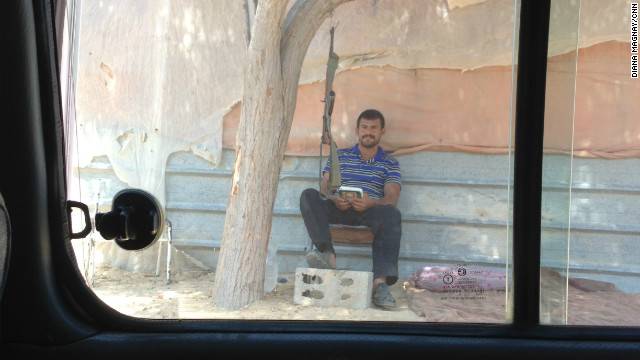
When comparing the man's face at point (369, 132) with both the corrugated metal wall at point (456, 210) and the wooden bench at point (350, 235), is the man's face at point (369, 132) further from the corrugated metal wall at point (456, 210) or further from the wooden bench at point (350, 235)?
the wooden bench at point (350, 235)

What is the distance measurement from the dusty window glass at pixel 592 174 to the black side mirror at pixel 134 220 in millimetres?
1106

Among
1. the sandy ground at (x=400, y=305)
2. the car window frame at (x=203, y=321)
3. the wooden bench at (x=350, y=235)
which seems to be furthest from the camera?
the wooden bench at (x=350, y=235)

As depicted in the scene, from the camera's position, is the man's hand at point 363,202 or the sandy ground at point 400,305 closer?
the sandy ground at point 400,305

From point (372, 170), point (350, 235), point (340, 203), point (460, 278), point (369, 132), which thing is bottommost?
point (460, 278)

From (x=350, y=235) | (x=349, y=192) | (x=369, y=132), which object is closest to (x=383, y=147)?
(x=369, y=132)

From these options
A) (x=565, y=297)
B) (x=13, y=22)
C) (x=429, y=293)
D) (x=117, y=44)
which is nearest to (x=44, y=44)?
(x=13, y=22)

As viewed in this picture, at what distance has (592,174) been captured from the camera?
73.2 inches

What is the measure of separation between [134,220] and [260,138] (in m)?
0.52

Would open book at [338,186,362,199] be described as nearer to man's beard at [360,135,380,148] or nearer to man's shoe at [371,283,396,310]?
man's beard at [360,135,380,148]

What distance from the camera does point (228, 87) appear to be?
2.01 meters

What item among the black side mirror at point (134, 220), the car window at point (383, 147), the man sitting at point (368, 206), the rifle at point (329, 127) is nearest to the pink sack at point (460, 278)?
the car window at point (383, 147)

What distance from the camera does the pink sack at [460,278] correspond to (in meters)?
1.86

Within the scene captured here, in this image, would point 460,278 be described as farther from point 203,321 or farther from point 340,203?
point 203,321

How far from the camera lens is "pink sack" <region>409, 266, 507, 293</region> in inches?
73.2
